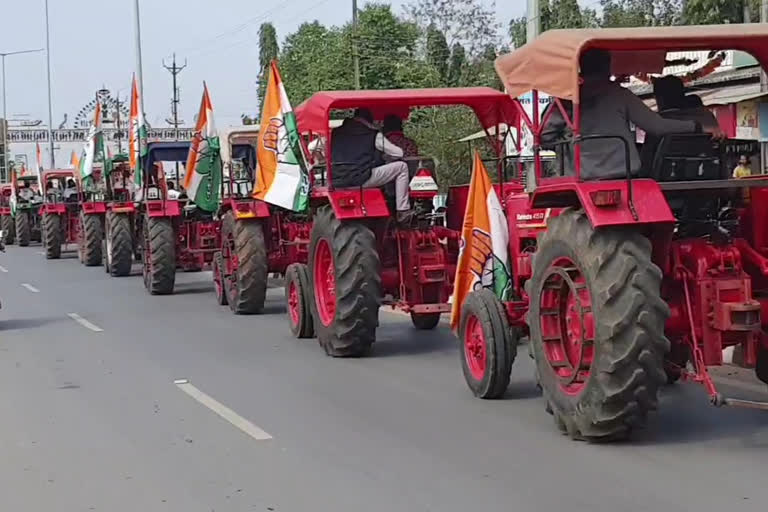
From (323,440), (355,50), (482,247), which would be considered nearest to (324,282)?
(482,247)

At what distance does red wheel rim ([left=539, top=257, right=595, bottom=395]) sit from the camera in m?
7.00

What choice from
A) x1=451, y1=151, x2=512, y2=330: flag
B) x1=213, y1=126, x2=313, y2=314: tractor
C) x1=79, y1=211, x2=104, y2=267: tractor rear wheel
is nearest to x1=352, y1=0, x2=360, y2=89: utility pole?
x1=79, y1=211, x2=104, y2=267: tractor rear wheel

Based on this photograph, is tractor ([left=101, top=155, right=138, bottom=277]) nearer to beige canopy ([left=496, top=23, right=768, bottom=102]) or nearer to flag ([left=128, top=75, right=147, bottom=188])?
flag ([left=128, top=75, right=147, bottom=188])

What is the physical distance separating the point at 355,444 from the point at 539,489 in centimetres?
161

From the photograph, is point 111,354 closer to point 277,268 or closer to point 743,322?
point 277,268

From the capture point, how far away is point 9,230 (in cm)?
3794

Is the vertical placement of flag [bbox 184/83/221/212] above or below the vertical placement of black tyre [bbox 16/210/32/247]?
above

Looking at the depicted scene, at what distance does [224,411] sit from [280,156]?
4.36 metres

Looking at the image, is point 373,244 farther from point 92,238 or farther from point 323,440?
point 92,238

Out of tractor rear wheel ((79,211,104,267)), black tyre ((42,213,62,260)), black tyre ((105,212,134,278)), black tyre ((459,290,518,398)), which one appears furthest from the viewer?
black tyre ((42,213,62,260))

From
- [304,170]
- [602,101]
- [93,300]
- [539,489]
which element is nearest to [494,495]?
[539,489]

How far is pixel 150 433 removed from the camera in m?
8.09

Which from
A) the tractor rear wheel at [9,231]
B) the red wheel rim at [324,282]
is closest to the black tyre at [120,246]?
the red wheel rim at [324,282]

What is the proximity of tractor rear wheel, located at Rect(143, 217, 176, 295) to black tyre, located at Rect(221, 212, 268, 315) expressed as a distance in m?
3.22
